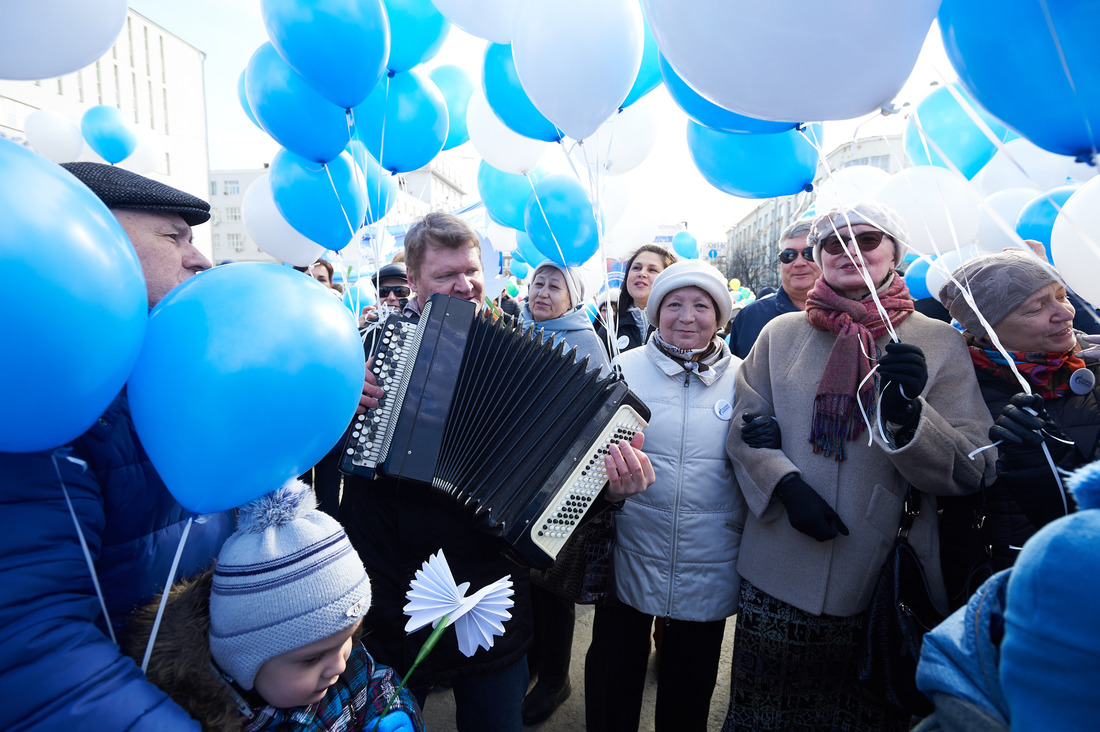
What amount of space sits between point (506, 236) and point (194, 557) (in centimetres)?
600

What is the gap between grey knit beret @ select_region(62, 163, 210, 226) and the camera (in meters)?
1.18

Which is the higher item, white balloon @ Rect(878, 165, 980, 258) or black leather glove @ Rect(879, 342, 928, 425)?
white balloon @ Rect(878, 165, 980, 258)

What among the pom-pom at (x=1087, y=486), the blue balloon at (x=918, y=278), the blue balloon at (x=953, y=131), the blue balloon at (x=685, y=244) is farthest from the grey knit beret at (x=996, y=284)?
the blue balloon at (x=685, y=244)

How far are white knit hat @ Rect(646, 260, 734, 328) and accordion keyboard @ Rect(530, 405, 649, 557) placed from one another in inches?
26.6

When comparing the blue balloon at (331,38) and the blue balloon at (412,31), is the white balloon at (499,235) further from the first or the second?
the blue balloon at (331,38)

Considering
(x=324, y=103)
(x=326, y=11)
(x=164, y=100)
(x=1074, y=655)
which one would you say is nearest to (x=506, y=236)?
(x=324, y=103)

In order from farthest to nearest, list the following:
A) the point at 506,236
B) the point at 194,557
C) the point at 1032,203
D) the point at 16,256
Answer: the point at 506,236, the point at 1032,203, the point at 194,557, the point at 16,256

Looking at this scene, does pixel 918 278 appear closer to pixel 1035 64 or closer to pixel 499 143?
pixel 499 143

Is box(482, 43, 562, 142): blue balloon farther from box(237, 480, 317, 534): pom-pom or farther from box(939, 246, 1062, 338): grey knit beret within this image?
box(237, 480, 317, 534): pom-pom

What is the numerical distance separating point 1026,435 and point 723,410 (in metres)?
0.90

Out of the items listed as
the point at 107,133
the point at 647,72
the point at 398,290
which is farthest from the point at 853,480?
the point at 107,133

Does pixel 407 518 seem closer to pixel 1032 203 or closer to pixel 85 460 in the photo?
pixel 85 460

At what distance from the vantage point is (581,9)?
1820mm

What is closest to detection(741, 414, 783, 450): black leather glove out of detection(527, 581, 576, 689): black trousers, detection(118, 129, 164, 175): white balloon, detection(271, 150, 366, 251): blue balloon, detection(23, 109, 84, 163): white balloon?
detection(527, 581, 576, 689): black trousers
